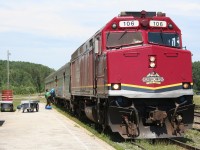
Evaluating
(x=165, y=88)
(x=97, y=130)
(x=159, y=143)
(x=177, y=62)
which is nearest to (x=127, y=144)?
(x=159, y=143)

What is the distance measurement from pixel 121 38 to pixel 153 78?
1.86m

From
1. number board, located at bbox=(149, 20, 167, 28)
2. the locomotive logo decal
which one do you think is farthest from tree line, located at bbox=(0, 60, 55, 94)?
the locomotive logo decal

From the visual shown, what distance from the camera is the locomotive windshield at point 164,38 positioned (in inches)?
494

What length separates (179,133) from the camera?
11.6 m

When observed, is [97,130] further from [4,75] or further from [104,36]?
[4,75]

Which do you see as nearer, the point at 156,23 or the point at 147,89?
the point at 147,89

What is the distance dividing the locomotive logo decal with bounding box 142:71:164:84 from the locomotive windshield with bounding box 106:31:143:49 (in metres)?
1.44

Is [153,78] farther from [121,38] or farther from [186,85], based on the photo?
[121,38]

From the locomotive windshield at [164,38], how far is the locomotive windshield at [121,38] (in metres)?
0.39

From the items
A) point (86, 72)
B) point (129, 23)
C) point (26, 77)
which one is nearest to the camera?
point (129, 23)

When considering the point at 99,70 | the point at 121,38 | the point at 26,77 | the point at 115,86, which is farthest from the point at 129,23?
the point at 26,77

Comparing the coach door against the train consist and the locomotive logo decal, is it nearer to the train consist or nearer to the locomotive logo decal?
the train consist

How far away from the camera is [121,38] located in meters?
12.6

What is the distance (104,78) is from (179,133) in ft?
8.95
